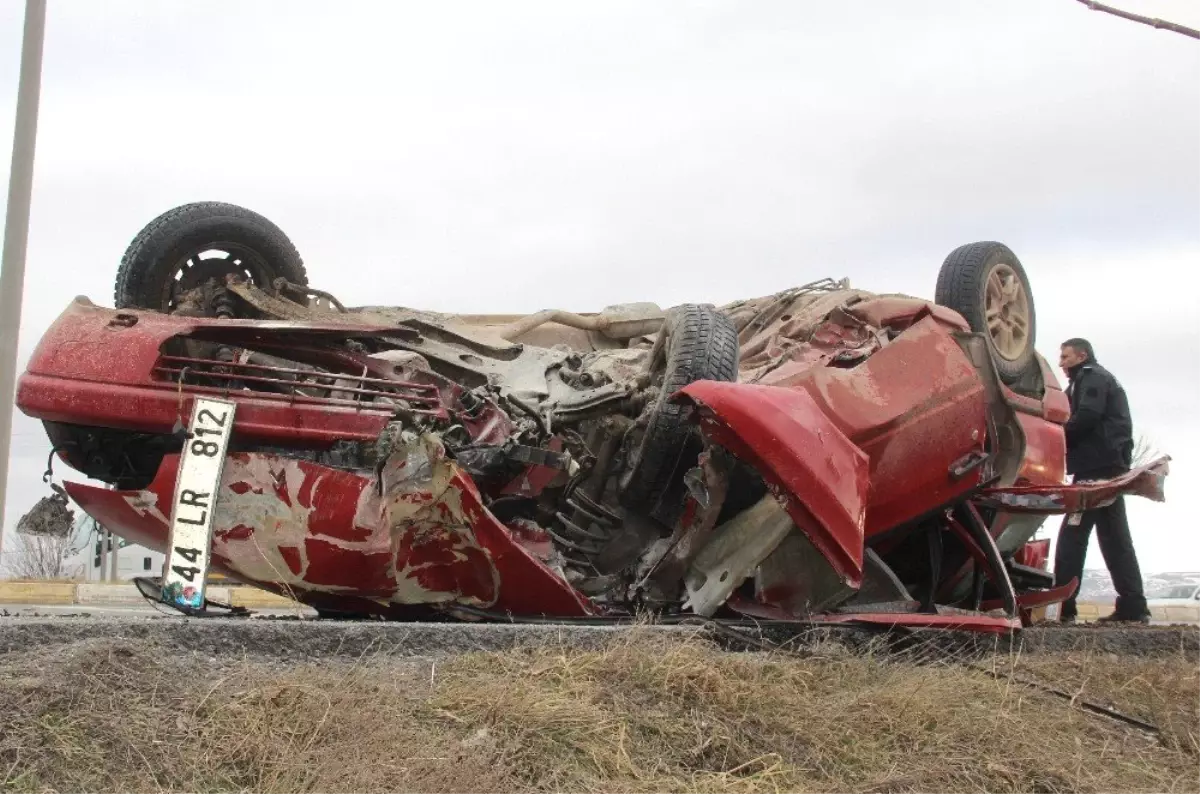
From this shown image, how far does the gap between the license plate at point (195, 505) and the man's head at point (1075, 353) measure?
5404 mm

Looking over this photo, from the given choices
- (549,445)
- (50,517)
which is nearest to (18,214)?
(50,517)

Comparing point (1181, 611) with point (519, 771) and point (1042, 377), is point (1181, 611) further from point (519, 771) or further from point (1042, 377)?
point (519, 771)

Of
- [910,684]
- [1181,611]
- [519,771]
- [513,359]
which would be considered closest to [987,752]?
[910,684]

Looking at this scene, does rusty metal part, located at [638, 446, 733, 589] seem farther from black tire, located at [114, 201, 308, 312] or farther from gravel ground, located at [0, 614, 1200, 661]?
black tire, located at [114, 201, 308, 312]

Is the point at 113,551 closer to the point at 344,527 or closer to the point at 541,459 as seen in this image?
the point at 541,459

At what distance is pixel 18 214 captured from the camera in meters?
7.50

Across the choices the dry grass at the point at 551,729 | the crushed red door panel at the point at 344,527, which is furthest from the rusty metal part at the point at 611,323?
the dry grass at the point at 551,729

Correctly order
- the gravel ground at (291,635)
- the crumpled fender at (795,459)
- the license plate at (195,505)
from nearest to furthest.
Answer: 1. the gravel ground at (291,635)
2. the license plate at (195,505)
3. the crumpled fender at (795,459)

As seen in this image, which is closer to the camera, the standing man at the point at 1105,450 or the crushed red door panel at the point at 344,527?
the crushed red door panel at the point at 344,527

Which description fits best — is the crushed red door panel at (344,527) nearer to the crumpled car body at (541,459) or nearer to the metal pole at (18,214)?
the crumpled car body at (541,459)

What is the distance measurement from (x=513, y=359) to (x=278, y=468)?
1.60 meters

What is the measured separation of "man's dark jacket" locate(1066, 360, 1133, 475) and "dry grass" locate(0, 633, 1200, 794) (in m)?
3.60

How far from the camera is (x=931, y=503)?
5746 mm

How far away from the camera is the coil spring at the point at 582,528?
541 cm
